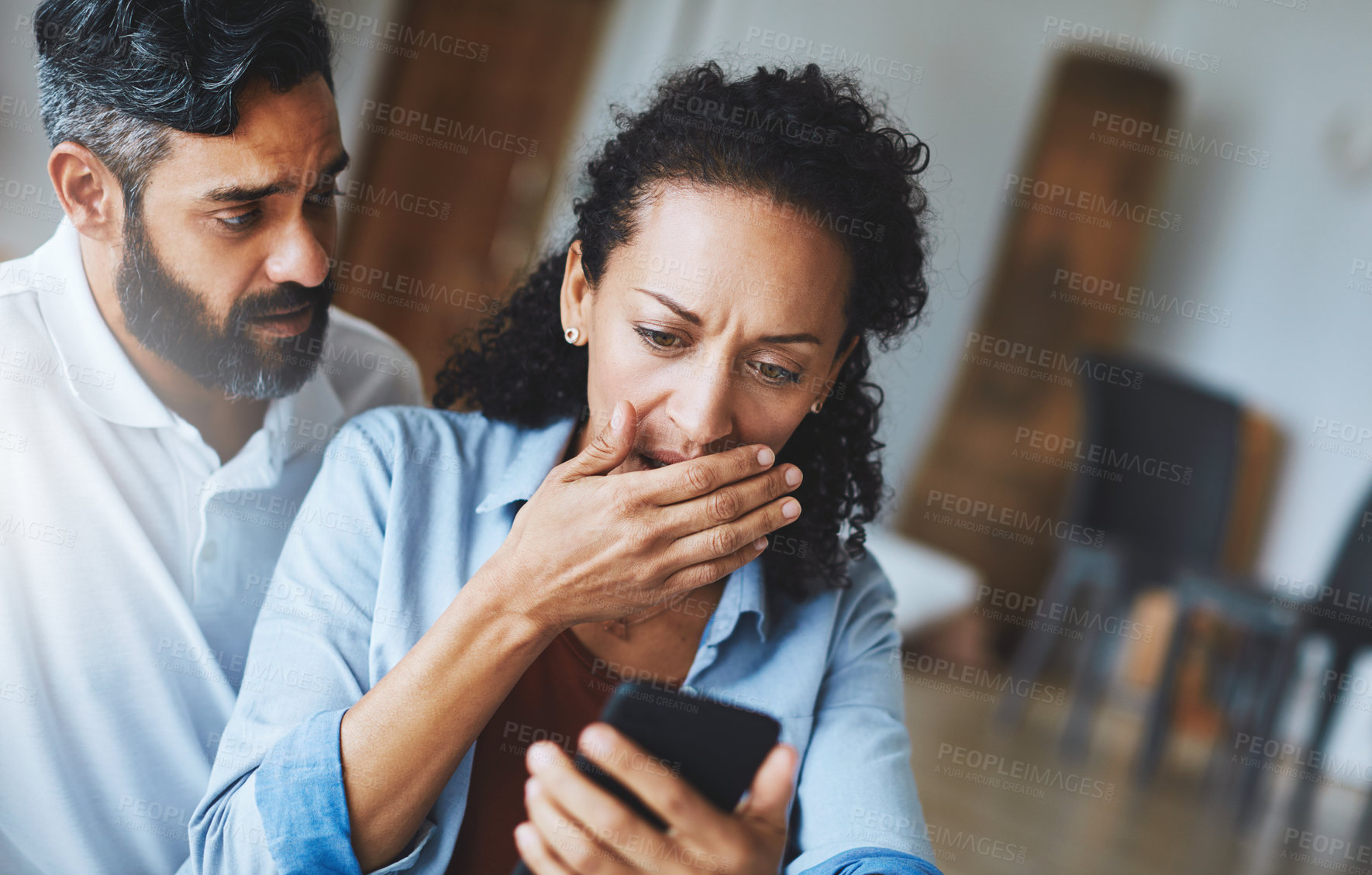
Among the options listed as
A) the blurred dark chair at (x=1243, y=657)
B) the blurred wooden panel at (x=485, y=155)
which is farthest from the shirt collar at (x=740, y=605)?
the blurred wooden panel at (x=485, y=155)

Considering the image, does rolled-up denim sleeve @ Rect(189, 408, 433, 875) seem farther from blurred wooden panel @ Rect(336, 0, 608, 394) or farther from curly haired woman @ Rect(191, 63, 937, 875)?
blurred wooden panel @ Rect(336, 0, 608, 394)

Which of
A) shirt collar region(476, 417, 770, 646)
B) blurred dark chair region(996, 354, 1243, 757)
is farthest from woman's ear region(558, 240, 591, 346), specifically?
blurred dark chair region(996, 354, 1243, 757)

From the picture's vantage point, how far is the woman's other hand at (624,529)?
81cm

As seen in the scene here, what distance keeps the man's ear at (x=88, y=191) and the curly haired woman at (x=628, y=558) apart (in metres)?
0.29

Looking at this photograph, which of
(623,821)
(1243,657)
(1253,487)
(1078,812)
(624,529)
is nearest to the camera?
(623,821)

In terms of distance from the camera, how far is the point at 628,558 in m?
0.83

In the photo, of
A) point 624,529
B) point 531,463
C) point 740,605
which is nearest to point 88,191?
point 531,463

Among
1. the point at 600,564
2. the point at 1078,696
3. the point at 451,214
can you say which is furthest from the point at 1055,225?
the point at 600,564

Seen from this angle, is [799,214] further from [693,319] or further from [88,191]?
[88,191]

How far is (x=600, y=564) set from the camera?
0.82 meters

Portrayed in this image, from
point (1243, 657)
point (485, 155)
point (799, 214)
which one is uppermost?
point (485, 155)

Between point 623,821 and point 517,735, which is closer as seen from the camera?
point 623,821

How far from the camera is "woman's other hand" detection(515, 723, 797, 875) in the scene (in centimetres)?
69

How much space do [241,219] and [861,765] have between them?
805mm
